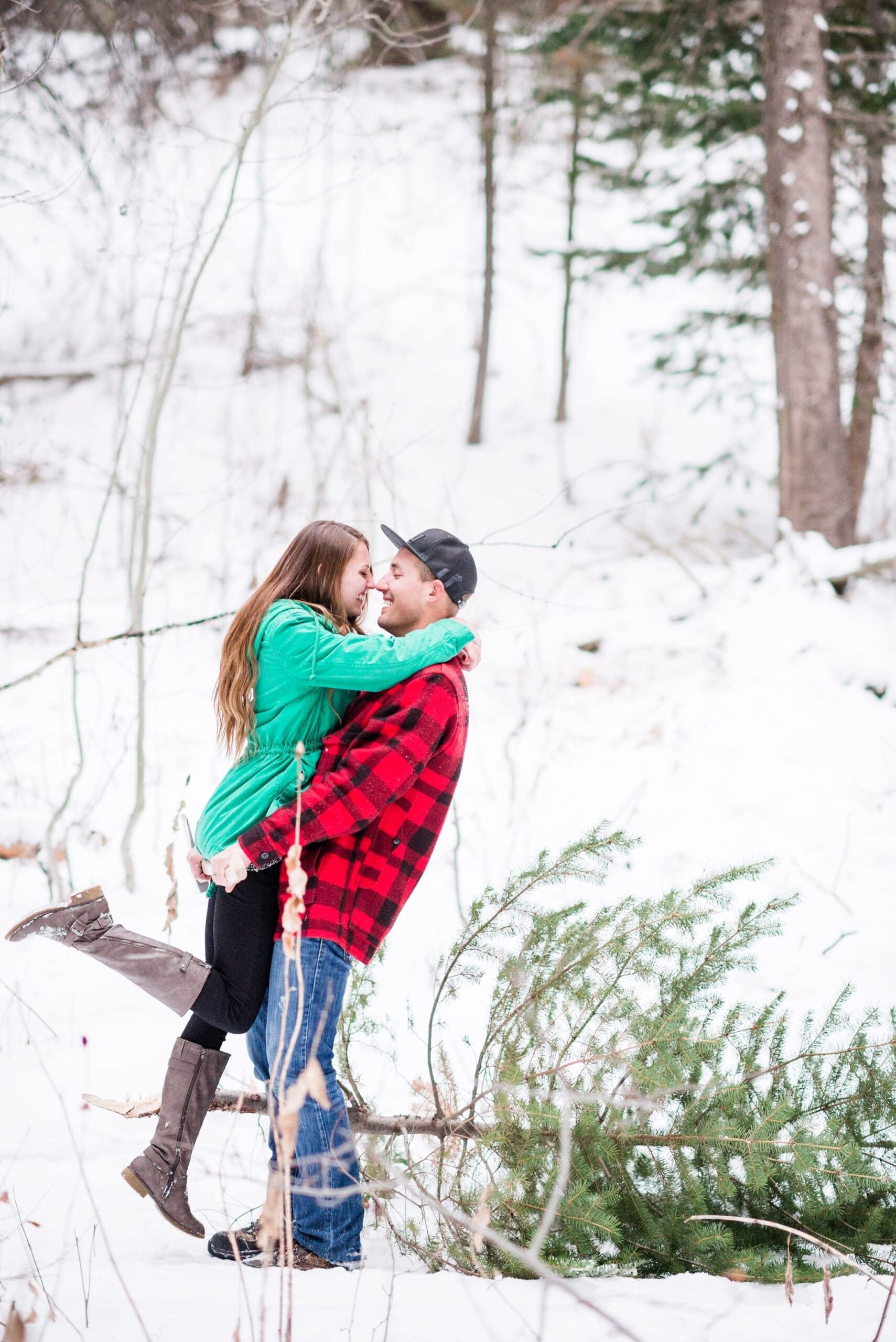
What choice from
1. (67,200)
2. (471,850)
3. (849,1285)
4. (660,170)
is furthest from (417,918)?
(67,200)

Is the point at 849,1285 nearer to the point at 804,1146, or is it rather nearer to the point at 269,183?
the point at 804,1146

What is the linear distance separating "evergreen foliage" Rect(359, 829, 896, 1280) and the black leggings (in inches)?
20.5

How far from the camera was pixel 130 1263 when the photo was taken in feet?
8.08

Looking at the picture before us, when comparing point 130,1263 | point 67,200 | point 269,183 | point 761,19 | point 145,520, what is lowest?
point 130,1263

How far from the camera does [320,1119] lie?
2.44 metres

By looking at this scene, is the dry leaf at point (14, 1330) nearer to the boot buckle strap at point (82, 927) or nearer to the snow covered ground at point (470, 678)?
the snow covered ground at point (470, 678)

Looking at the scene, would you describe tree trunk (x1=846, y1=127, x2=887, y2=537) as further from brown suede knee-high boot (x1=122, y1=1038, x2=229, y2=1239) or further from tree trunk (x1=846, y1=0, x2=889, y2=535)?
brown suede knee-high boot (x1=122, y1=1038, x2=229, y2=1239)

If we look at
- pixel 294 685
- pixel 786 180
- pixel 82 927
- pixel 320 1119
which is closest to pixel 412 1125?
pixel 320 1119

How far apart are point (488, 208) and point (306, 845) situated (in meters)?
12.2

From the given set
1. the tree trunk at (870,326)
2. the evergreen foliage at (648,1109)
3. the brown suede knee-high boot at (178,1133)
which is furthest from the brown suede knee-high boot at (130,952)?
the tree trunk at (870,326)

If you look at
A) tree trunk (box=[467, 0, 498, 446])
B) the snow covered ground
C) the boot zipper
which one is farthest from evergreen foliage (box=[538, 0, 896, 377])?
the boot zipper

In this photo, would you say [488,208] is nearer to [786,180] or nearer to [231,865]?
[786,180]

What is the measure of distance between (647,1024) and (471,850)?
2.68 m

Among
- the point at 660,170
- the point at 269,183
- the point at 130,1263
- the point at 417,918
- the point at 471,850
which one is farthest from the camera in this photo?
the point at 269,183
